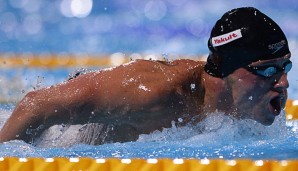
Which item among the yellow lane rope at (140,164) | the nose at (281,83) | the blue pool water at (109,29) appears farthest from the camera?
the blue pool water at (109,29)

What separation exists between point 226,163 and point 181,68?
71 cm

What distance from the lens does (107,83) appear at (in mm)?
2973

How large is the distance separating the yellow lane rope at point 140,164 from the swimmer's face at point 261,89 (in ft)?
1.84

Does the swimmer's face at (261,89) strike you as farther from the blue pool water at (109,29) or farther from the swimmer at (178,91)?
the blue pool water at (109,29)

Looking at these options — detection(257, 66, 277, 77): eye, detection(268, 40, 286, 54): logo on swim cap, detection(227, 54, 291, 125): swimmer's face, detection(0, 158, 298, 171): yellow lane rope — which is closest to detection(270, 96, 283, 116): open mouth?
detection(227, 54, 291, 125): swimmer's face

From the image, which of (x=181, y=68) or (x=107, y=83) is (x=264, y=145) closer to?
(x=181, y=68)

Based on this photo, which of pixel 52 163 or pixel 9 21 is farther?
pixel 9 21

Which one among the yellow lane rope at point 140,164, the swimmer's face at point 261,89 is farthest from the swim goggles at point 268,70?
the yellow lane rope at point 140,164

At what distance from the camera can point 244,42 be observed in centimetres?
311

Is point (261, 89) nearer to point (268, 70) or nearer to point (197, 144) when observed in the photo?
point (268, 70)

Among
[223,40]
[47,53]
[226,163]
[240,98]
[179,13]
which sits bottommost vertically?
[226,163]

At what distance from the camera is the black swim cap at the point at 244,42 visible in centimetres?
308

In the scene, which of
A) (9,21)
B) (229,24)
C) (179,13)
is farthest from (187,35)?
(229,24)

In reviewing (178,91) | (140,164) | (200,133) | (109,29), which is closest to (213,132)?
(200,133)
